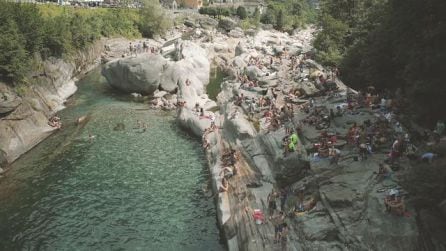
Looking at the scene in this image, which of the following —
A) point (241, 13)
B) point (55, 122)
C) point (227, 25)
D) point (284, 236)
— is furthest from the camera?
point (241, 13)

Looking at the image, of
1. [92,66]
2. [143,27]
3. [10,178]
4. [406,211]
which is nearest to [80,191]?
[10,178]

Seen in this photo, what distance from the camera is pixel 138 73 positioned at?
57.9 metres

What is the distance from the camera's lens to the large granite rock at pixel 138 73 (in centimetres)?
5794

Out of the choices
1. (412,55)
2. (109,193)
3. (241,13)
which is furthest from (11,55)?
(241,13)

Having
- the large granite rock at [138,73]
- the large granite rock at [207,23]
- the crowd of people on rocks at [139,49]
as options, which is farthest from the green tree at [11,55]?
the large granite rock at [207,23]

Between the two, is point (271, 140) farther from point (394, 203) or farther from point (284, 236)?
point (394, 203)

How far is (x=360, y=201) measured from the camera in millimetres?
22891

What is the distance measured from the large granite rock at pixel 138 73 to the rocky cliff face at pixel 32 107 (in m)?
6.16

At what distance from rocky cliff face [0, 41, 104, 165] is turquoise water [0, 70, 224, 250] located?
1.18 meters

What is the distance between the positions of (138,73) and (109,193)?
28158 mm

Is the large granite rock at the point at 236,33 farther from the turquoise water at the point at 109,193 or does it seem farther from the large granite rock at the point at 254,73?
the turquoise water at the point at 109,193

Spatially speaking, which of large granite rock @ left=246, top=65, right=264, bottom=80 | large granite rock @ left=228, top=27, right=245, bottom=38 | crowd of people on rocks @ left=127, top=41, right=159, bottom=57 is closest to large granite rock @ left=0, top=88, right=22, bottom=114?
large granite rock @ left=246, top=65, right=264, bottom=80

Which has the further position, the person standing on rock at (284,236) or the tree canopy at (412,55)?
the tree canopy at (412,55)

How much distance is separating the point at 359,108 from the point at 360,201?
14.3 m
